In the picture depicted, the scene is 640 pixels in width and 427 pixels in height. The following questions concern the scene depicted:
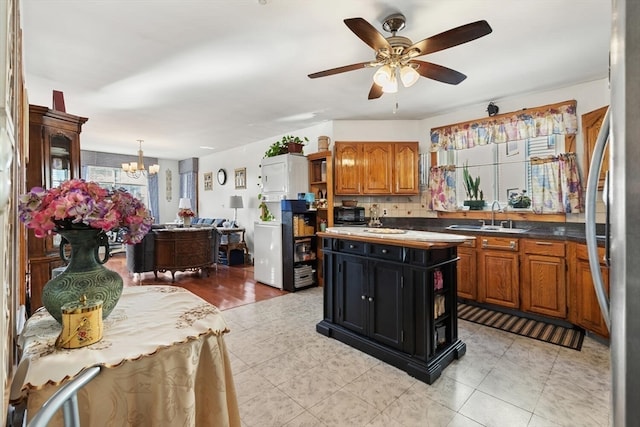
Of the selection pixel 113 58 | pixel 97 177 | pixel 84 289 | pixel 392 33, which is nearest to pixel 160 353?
pixel 84 289

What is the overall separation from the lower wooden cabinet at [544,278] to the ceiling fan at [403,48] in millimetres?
1973

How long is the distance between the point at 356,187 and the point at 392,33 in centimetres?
240

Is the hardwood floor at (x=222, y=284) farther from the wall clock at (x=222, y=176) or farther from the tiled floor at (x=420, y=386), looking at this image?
the wall clock at (x=222, y=176)

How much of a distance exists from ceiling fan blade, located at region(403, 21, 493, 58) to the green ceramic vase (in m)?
2.05

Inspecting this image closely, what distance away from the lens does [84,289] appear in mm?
1048

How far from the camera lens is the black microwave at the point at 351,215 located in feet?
14.6

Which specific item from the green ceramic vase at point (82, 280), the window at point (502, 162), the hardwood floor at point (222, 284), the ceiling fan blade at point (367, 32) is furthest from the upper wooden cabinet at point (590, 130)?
the green ceramic vase at point (82, 280)

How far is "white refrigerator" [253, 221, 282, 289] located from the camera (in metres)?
4.51

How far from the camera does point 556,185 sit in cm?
342

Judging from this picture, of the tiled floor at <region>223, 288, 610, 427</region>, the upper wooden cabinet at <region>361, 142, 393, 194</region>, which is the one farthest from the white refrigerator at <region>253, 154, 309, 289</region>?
the tiled floor at <region>223, 288, 610, 427</region>

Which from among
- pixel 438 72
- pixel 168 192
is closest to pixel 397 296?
pixel 438 72

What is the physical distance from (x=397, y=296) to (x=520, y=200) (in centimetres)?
244

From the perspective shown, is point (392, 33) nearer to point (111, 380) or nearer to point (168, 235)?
point (111, 380)

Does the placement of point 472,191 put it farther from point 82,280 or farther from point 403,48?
point 82,280
